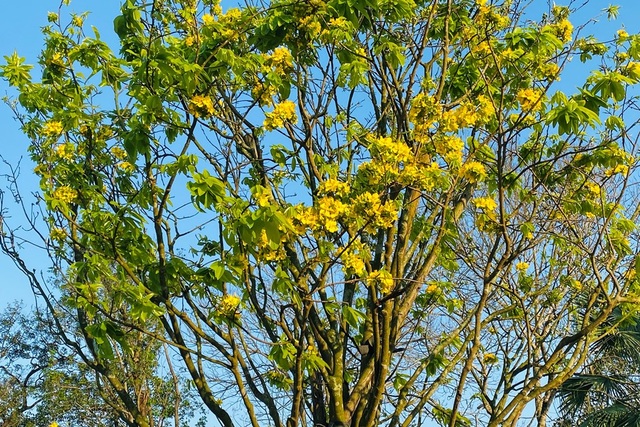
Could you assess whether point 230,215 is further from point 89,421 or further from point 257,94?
point 89,421

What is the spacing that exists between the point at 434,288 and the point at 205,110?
1.73 metres

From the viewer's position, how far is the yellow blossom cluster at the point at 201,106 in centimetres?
395

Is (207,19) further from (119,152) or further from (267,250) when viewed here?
(267,250)

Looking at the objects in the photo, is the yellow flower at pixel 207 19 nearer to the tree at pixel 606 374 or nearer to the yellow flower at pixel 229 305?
the yellow flower at pixel 229 305

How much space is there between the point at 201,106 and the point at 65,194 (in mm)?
853

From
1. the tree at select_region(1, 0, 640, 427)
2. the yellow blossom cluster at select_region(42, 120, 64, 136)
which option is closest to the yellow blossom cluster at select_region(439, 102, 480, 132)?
the tree at select_region(1, 0, 640, 427)

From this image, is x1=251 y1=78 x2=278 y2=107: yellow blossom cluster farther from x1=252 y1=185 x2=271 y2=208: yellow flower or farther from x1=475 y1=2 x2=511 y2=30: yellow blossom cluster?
x1=475 y1=2 x2=511 y2=30: yellow blossom cluster

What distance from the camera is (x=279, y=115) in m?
3.96

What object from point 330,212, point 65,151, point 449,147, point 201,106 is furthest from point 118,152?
point 449,147

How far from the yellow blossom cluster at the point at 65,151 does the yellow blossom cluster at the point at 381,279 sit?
178 cm

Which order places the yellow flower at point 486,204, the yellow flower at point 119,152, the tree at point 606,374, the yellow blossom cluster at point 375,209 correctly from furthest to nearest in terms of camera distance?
1. the tree at point 606,374
2. the yellow flower at point 119,152
3. the yellow flower at point 486,204
4. the yellow blossom cluster at point 375,209

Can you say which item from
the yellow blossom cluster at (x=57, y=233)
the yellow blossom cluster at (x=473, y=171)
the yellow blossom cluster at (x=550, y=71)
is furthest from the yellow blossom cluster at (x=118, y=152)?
the yellow blossom cluster at (x=550, y=71)

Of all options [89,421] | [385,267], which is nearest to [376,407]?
[385,267]

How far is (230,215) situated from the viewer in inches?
137
